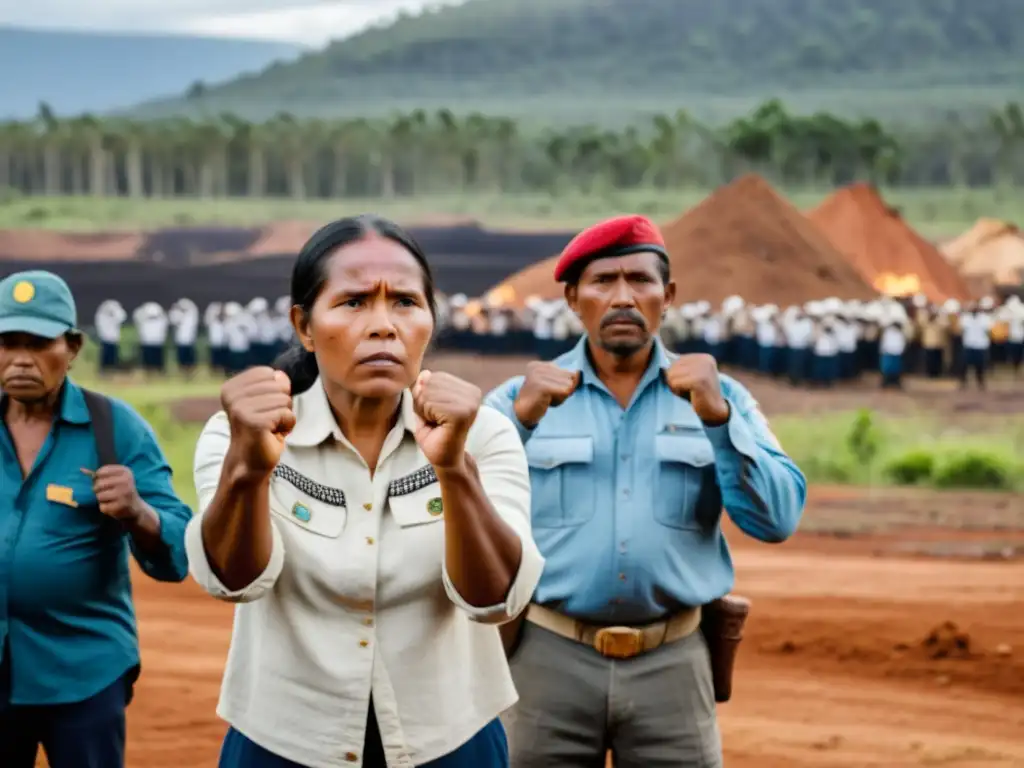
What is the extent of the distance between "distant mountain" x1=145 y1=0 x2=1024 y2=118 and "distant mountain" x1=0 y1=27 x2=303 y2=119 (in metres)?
2.22

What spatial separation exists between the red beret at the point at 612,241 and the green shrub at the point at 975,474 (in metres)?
15.6

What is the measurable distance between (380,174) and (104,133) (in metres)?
8.48

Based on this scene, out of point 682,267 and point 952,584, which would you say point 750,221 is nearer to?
point 682,267

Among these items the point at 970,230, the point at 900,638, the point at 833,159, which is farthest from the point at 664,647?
the point at 833,159

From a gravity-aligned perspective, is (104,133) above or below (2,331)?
above

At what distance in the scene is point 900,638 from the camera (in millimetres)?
10086

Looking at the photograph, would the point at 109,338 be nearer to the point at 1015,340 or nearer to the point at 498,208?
the point at 1015,340

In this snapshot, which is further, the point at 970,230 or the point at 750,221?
the point at 970,230

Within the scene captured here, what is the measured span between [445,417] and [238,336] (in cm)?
2685

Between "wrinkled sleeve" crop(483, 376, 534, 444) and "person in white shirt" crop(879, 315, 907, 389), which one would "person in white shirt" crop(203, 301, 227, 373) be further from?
"wrinkled sleeve" crop(483, 376, 534, 444)

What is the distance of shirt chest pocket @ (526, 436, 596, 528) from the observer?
402cm

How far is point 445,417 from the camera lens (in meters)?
2.50

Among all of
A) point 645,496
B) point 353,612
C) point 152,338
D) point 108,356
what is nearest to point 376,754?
point 353,612

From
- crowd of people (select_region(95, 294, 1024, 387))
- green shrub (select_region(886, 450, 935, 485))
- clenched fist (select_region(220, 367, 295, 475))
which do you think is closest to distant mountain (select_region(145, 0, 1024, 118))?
crowd of people (select_region(95, 294, 1024, 387))
